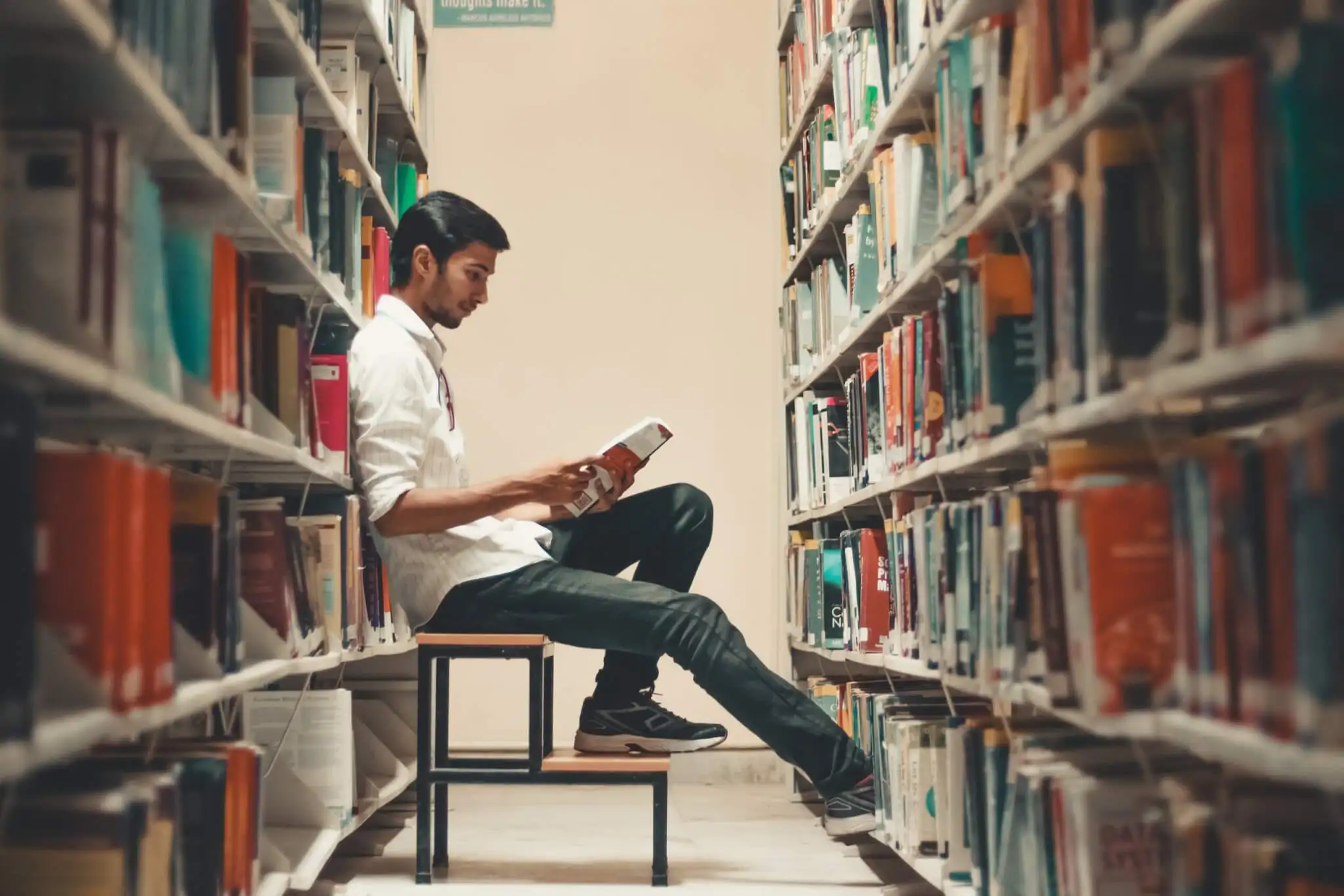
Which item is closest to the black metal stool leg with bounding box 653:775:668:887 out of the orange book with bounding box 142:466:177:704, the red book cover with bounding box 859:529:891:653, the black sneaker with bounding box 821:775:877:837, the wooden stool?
the wooden stool

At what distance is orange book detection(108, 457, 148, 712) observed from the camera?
1.26m

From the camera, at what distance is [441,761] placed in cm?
271

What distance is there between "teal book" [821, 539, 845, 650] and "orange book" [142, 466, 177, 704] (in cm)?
Result: 195

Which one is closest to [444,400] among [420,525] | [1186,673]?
[420,525]

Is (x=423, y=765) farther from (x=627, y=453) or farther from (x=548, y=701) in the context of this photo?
(x=627, y=453)

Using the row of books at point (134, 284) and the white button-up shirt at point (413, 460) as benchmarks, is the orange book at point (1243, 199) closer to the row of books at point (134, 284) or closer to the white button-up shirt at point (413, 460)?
the row of books at point (134, 284)

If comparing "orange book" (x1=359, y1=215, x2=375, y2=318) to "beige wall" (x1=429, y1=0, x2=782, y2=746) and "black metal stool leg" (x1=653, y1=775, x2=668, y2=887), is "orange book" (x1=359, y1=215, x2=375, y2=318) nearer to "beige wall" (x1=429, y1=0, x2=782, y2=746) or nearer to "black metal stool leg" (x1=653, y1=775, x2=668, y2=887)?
"beige wall" (x1=429, y1=0, x2=782, y2=746)

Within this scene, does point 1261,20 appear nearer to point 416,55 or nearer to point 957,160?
point 957,160

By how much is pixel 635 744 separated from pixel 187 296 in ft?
4.80

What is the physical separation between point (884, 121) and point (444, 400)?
3.58ft

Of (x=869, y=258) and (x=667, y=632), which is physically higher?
(x=869, y=258)

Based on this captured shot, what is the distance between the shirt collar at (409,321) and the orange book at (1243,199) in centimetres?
187

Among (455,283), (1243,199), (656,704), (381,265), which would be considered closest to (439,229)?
(455,283)

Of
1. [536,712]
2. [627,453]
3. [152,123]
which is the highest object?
[152,123]
